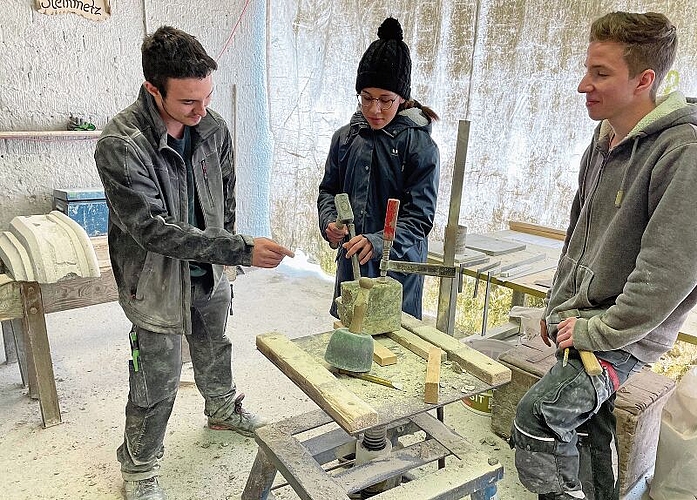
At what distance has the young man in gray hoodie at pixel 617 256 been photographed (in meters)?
1.46

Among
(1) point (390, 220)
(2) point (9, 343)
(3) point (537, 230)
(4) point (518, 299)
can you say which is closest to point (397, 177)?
(1) point (390, 220)

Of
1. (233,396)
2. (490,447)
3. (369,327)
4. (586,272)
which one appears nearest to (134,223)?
(369,327)

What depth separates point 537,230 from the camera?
3389 mm

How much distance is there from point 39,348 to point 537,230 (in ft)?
9.16

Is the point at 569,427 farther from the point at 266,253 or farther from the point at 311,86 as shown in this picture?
the point at 311,86

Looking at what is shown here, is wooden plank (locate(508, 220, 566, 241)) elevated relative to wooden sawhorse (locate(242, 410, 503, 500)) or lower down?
elevated

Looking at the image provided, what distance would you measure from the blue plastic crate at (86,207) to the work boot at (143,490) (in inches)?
83.0

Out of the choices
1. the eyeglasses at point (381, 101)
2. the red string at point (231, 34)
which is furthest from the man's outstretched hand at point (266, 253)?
the red string at point (231, 34)

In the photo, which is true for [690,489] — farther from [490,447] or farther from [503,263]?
[503,263]

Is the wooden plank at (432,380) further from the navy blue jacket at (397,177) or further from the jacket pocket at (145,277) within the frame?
the jacket pocket at (145,277)

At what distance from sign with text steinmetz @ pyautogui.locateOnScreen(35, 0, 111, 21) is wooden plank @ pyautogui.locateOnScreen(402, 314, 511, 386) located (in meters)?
3.40

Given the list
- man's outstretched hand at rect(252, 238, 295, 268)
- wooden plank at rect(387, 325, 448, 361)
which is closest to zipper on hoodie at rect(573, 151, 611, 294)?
wooden plank at rect(387, 325, 448, 361)

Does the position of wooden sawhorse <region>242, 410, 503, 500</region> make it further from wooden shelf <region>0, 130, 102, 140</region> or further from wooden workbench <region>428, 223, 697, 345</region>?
wooden shelf <region>0, 130, 102, 140</region>

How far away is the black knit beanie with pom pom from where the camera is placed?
81.4 inches
